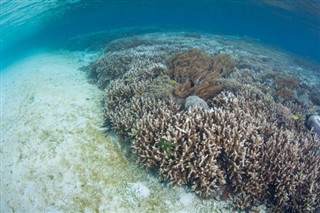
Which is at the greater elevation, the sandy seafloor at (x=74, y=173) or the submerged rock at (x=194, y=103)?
the submerged rock at (x=194, y=103)

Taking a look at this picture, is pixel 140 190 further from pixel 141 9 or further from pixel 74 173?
pixel 141 9

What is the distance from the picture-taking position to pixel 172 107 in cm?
593

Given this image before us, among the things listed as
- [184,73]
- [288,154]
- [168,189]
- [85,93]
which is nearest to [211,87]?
[184,73]

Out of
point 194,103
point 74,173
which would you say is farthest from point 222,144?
point 74,173

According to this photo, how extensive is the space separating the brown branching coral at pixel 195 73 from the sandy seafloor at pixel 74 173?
2821mm

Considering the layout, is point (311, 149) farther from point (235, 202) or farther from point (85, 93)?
point (85, 93)

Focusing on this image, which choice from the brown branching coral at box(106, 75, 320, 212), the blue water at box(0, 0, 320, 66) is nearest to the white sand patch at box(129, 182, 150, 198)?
the brown branching coral at box(106, 75, 320, 212)

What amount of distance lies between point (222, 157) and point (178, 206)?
4.55 feet

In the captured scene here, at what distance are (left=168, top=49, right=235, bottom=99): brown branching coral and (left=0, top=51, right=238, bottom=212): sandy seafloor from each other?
111 inches

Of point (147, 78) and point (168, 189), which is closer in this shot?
point (168, 189)

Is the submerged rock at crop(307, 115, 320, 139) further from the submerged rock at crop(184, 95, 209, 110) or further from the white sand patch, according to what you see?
the white sand patch

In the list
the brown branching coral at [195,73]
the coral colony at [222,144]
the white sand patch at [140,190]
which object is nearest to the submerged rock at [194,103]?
the coral colony at [222,144]

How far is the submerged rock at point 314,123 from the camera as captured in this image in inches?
246

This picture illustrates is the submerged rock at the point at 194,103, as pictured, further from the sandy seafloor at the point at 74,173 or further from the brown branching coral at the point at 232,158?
the sandy seafloor at the point at 74,173
